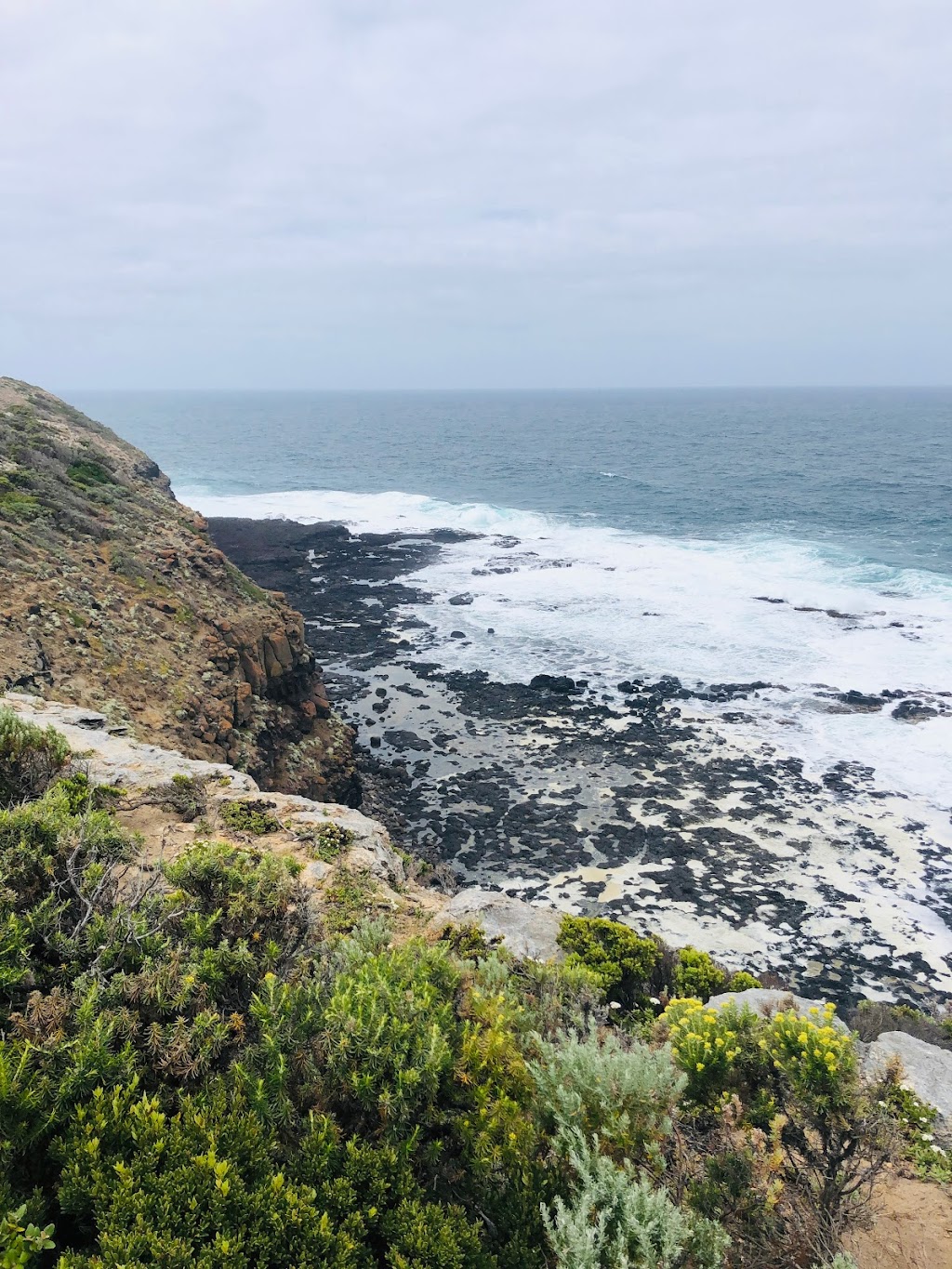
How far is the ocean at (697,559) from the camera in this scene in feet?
98.9

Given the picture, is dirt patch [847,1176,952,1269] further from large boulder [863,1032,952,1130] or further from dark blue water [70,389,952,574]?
dark blue water [70,389,952,574]

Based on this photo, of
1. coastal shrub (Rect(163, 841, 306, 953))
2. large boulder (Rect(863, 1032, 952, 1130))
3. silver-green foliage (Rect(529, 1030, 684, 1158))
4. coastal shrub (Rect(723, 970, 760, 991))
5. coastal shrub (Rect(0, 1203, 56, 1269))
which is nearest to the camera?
coastal shrub (Rect(0, 1203, 56, 1269))

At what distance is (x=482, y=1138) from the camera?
4699mm

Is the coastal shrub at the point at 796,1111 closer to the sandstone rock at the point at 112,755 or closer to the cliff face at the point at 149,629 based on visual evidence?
the sandstone rock at the point at 112,755

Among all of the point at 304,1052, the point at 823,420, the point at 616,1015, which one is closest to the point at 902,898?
the point at 616,1015

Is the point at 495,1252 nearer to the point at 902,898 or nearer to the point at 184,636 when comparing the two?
the point at 184,636

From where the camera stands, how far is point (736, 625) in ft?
123

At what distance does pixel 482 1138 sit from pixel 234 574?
22.3m

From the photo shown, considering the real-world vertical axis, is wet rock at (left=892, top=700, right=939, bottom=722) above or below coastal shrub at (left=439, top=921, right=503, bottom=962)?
below

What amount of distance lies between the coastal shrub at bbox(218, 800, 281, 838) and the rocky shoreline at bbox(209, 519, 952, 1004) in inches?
396

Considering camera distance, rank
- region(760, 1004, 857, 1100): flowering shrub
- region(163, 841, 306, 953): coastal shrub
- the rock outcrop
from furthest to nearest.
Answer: the rock outcrop
region(163, 841, 306, 953): coastal shrub
region(760, 1004, 857, 1100): flowering shrub

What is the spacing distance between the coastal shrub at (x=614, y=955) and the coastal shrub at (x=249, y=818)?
4146 mm

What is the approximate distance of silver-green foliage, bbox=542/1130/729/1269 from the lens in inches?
158

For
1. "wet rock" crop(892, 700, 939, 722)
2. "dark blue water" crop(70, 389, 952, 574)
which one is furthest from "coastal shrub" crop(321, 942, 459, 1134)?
"dark blue water" crop(70, 389, 952, 574)
